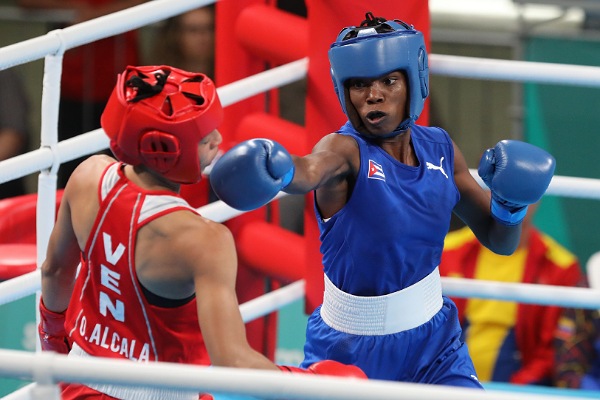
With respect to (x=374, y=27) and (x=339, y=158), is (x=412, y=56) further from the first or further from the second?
(x=339, y=158)

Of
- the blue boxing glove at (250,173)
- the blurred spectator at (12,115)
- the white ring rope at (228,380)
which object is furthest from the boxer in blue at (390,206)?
the blurred spectator at (12,115)

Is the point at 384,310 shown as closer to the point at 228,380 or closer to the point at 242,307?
the point at 242,307

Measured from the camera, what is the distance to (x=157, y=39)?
A: 466 cm

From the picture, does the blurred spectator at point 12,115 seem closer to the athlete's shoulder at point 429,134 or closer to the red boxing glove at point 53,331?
the red boxing glove at point 53,331

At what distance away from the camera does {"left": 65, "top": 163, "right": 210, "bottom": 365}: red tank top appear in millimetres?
2029

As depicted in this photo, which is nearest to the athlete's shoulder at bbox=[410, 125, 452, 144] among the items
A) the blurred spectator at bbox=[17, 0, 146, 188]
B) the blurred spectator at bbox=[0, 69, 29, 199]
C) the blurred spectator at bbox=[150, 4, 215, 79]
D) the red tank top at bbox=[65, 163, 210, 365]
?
the red tank top at bbox=[65, 163, 210, 365]

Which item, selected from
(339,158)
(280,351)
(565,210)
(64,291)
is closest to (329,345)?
(339,158)

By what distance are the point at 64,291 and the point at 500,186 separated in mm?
916

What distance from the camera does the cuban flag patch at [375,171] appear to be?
7.71 feet

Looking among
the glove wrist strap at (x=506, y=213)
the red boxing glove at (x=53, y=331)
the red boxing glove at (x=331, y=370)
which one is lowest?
the red boxing glove at (x=53, y=331)

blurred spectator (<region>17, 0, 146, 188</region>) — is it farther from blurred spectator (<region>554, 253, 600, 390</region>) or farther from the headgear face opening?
the headgear face opening

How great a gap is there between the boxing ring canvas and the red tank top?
18 centimetres

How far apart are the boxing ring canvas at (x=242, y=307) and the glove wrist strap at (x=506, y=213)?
30 cm

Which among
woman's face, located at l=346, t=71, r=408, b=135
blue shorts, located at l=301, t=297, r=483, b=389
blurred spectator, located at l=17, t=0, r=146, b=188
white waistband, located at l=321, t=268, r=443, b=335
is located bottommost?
blurred spectator, located at l=17, t=0, r=146, b=188
